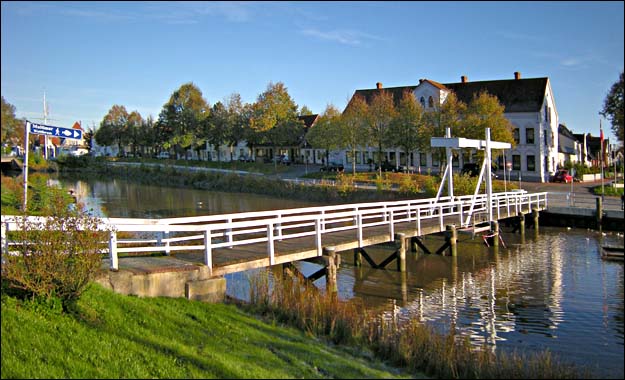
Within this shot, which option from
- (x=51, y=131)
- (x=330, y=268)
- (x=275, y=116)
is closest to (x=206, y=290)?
(x=330, y=268)

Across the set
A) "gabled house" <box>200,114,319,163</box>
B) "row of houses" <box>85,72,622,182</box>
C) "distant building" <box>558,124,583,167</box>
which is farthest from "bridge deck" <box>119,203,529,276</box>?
"gabled house" <box>200,114,319,163</box>

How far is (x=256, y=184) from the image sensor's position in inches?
2295

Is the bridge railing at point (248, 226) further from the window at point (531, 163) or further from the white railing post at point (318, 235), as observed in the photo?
the window at point (531, 163)

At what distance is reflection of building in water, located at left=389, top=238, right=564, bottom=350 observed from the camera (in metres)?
14.0

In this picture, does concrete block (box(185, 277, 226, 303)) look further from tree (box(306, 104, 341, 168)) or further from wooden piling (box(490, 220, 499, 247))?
tree (box(306, 104, 341, 168))

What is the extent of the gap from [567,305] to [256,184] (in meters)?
44.5

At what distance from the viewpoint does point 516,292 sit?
1775cm

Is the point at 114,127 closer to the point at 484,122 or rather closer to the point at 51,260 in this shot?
the point at 484,122

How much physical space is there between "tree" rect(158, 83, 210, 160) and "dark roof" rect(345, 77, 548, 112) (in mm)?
27135

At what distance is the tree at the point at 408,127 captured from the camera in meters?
53.6

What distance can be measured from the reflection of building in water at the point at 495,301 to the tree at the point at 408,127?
31.5 meters

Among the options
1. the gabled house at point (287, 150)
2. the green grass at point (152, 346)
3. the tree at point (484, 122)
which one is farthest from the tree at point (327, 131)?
the green grass at point (152, 346)

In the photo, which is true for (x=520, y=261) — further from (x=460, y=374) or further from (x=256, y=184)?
(x=256, y=184)

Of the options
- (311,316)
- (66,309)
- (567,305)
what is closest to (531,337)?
(567,305)
